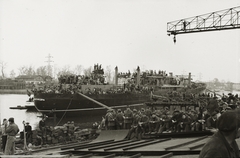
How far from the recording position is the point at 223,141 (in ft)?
9.97

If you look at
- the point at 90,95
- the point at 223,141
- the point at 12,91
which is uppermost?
the point at 223,141

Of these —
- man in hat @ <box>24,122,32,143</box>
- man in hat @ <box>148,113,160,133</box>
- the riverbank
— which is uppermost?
man in hat @ <box>148,113,160,133</box>

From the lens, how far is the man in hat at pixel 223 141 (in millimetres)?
2953

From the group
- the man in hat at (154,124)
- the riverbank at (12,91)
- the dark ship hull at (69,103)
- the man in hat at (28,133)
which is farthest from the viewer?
the riverbank at (12,91)

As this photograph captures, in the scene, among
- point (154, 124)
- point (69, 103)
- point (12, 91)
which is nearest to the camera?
point (154, 124)

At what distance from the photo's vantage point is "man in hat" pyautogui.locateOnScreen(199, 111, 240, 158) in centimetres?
295

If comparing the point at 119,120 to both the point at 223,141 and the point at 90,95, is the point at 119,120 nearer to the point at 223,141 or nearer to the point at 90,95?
the point at 223,141

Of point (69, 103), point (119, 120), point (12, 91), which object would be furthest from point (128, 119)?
point (12, 91)

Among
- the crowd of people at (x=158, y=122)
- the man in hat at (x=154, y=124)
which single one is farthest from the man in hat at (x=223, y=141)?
the man in hat at (x=154, y=124)

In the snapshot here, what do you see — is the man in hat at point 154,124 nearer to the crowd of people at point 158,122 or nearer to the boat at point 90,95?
the crowd of people at point 158,122

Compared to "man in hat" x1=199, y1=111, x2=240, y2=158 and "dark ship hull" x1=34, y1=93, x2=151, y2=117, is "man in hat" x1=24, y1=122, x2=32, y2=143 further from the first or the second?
"dark ship hull" x1=34, y1=93, x2=151, y2=117

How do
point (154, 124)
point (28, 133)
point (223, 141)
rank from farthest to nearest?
1. point (28, 133)
2. point (154, 124)
3. point (223, 141)

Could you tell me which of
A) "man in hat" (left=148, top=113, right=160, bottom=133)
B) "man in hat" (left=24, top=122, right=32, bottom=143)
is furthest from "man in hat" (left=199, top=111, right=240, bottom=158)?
"man in hat" (left=24, top=122, right=32, bottom=143)

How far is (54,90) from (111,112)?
28.0m
